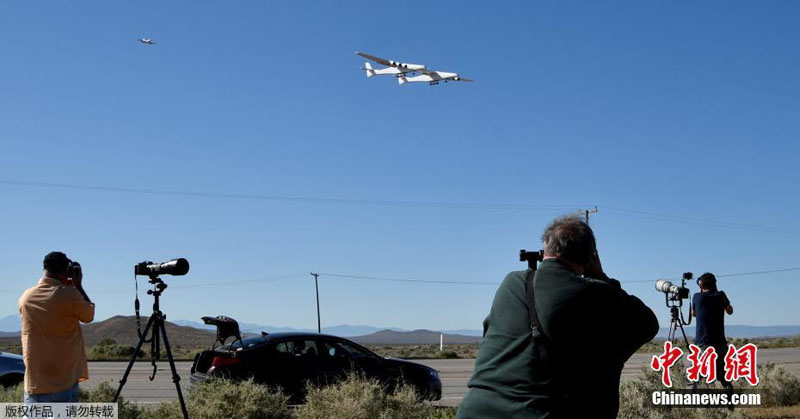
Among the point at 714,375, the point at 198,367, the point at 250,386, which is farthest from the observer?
the point at 198,367

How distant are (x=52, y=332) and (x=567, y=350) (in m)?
4.91

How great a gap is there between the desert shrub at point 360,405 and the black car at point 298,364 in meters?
2.83

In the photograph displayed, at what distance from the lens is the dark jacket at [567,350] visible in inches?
155

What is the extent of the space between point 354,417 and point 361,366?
4.47 metres

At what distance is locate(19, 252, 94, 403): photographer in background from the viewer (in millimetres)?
6996

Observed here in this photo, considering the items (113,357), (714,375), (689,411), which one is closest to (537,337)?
(689,411)

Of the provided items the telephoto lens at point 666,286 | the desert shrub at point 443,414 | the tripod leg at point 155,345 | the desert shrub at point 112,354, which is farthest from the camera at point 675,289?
the desert shrub at point 112,354

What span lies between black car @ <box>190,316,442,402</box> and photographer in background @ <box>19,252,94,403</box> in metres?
5.12

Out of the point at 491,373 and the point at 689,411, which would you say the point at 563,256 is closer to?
the point at 491,373

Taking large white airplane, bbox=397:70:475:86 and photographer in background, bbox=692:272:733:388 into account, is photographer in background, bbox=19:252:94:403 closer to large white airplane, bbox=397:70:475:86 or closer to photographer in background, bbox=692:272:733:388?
photographer in background, bbox=692:272:733:388

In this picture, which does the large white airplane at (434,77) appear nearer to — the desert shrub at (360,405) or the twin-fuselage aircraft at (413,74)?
the twin-fuselage aircraft at (413,74)

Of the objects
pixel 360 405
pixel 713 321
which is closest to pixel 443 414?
pixel 360 405

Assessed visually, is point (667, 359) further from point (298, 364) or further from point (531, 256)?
point (531, 256)

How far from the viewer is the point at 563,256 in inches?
166
